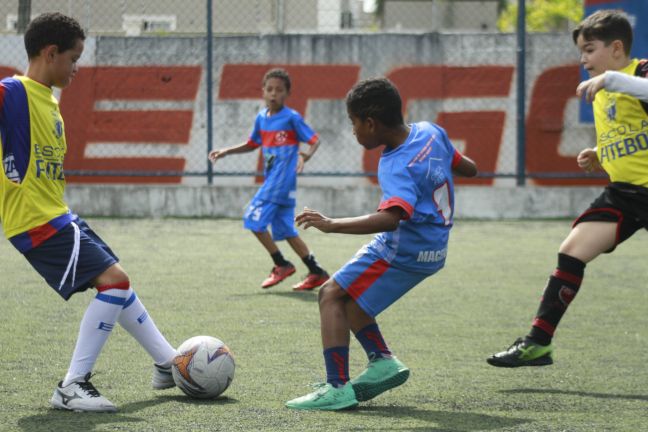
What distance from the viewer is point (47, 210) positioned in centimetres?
486

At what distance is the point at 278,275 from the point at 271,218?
2.21 feet

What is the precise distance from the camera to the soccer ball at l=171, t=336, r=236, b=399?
193 inches

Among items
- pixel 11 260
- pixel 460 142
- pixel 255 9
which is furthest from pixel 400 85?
pixel 11 260

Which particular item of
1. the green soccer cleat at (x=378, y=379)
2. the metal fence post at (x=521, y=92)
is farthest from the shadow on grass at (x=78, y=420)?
the metal fence post at (x=521, y=92)

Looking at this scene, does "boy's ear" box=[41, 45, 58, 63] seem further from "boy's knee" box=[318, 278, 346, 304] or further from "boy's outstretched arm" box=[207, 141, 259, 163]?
"boy's outstretched arm" box=[207, 141, 259, 163]

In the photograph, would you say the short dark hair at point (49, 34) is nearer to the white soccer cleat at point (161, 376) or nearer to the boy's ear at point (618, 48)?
the white soccer cleat at point (161, 376)

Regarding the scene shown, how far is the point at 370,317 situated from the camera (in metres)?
5.00

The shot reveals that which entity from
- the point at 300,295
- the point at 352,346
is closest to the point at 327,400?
the point at 352,346

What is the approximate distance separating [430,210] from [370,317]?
57cm

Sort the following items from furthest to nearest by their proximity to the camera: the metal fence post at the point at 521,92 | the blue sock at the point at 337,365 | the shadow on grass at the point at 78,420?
the metal fence post at the point at 521,92 → the blue sock at the point at 337,365 → the shadow on grass at the point at 78,420

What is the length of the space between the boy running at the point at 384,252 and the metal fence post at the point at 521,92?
1032 centimetres

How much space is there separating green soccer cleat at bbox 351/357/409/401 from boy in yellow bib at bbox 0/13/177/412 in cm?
110

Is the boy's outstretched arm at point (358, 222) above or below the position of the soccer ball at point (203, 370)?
above

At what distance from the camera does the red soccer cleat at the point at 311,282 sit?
28.8 feet
